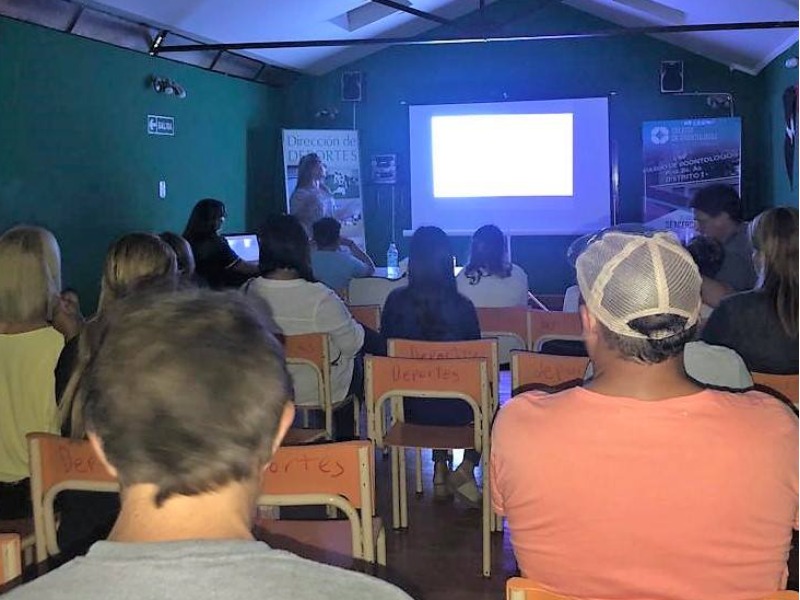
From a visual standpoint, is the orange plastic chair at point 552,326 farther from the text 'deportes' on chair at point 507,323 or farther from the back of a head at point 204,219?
the back of a head at point 204,219

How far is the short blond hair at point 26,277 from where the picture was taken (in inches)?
110

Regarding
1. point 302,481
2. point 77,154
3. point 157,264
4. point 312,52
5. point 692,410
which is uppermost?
point 312,52

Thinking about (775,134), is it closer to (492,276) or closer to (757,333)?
(492,276)

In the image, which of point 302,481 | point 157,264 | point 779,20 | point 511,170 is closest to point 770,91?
point 779,20

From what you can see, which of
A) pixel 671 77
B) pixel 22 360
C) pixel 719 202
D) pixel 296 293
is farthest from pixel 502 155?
pixel 22 360

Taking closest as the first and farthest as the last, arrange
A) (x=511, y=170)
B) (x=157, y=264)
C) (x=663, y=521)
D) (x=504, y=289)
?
(x=663, y=521) < (x=157, y=264) < (x=504, y=289) < (x=511, y=170)

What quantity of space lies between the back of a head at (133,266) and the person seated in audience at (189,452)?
2.04m

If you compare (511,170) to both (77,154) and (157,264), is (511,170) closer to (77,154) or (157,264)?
(77,154)

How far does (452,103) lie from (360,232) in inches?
61.2

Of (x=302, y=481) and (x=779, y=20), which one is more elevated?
(x=779, y=20)

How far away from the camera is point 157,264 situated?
3.05m

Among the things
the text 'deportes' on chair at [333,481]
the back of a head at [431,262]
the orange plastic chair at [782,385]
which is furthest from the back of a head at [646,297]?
the back of a head at [431,262]

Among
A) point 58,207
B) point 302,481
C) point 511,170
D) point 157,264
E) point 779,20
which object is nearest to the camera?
point 302,481

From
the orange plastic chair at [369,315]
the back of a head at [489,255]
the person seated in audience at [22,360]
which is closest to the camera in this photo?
the person seated in audience at [22,360]
